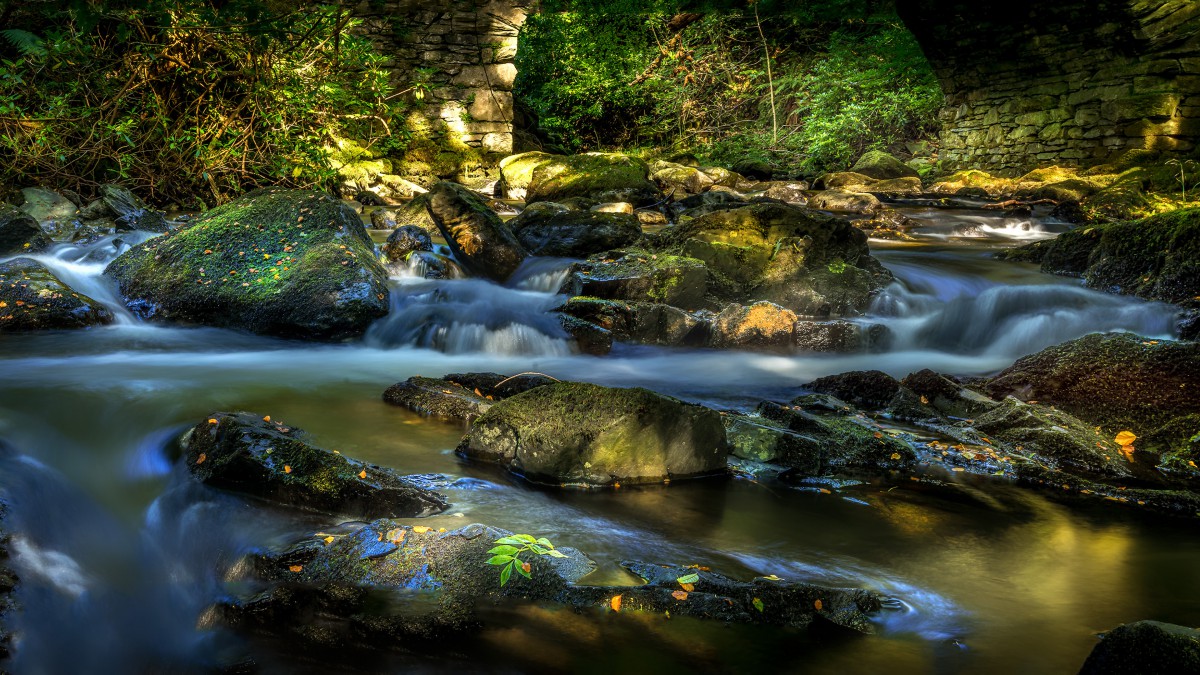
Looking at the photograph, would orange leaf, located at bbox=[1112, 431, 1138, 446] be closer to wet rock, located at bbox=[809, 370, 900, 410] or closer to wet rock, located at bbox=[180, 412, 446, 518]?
wet rock, located at bbox=[809, 370, 900, 410]

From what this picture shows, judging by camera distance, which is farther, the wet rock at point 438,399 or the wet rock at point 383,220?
the wet rock at point 383,220

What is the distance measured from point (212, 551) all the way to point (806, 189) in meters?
13.6

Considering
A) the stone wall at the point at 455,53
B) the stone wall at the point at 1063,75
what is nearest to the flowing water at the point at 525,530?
the stone wall at the point at 1063,75

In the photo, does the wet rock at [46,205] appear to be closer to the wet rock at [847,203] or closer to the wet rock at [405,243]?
the wet rock at [405,243]

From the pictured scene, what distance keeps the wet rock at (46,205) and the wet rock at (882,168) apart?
13.4 meters

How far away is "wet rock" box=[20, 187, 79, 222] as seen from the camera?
8289 millimetres

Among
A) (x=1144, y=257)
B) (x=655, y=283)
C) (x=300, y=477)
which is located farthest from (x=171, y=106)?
(x=1144, y=257)

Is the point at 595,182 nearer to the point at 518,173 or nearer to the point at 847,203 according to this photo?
the point at 518,173

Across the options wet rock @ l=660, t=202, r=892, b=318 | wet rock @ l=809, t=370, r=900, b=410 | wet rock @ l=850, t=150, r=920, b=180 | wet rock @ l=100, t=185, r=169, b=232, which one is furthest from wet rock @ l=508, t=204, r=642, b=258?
wet rock @ l=850, t=150, r=920, b=180

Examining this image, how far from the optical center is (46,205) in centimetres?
841

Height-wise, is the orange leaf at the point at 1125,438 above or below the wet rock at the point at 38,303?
below

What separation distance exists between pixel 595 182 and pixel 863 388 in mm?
8204

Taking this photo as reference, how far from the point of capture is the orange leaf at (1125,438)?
12.4 ft

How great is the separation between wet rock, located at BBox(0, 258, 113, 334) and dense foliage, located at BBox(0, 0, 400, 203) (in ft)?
11.2
